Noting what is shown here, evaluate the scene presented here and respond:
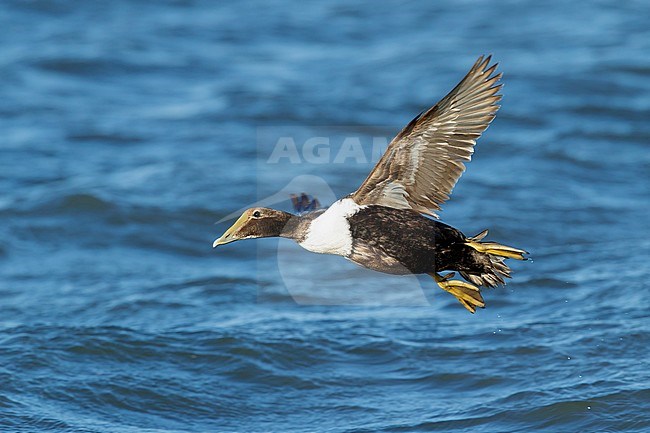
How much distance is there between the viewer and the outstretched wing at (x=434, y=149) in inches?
210

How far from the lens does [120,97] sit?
43.8 feet

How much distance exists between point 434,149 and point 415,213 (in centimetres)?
35

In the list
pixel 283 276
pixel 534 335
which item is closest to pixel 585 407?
pixel 534 335

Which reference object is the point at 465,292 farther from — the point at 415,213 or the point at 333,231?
Result: the point at 333,231

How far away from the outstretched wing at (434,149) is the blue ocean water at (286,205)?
→ 1631 millimetres

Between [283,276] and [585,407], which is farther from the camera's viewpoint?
[283,276]

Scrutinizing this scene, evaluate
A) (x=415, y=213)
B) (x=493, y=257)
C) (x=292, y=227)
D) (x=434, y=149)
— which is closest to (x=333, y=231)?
(x=292, y=227)

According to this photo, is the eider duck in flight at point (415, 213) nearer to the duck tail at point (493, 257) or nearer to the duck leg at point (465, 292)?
the duck tail at point (493, 257)

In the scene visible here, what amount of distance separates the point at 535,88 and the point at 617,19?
2962 millimetres

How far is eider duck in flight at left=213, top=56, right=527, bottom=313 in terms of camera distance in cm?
542

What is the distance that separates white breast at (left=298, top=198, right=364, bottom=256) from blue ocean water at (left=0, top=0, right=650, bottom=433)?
1511 mm

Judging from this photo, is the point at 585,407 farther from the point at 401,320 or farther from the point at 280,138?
the point at 280,138

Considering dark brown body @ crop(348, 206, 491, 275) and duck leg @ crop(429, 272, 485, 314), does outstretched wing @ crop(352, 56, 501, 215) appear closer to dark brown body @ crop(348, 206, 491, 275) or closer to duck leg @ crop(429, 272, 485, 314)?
dark brown body @ crop(348, 206, 491, 275)

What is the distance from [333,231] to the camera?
18.2 ft
